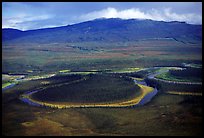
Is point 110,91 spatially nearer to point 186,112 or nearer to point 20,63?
point 186,112

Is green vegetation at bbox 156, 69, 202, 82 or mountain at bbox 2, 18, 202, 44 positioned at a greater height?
mountain at bbox 2, 18, 202, 44

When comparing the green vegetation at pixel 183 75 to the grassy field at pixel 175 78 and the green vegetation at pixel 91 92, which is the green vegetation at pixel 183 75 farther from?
the green vegetation at pixel 91 92

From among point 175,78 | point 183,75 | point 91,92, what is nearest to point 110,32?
point 183,75

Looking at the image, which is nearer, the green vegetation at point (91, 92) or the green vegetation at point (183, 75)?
the green vegetation at point (91, 92)

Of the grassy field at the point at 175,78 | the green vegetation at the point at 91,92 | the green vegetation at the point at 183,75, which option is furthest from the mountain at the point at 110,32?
the green vegetation at the point at 91,92

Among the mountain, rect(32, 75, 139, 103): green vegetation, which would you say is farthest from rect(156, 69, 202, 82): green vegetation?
the mountain

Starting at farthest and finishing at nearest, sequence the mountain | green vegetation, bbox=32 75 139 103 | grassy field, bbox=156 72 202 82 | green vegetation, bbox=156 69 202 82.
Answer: the mountain < green vegetation, bbox=156 69 202 82 < grassy field, bbox=156 72 202 82 < green vegetation, bbox=32 75 139 103

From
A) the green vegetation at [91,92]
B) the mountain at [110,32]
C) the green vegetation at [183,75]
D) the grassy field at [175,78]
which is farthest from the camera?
the mountain at [110,32]

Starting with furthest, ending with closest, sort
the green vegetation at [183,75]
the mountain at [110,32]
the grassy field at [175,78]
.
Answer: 1. the mountain at [110,32]
2. the green vegetation at [183,75]
3. the grassy field at [175,78]

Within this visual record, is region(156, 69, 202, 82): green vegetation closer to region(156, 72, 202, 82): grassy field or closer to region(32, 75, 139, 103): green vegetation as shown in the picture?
region(156, 72, 202, 82): grassy field
